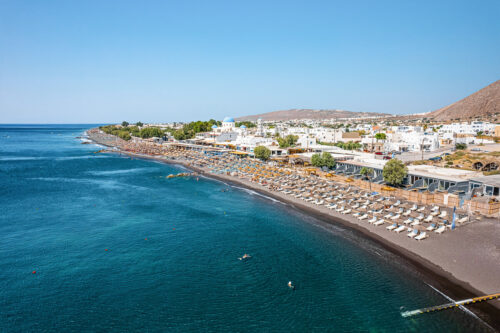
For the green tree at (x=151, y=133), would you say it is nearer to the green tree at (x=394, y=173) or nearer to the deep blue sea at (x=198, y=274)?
the deep blue sea at (x=198, y=274)

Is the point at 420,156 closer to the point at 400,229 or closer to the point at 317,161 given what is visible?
the point at 317,161

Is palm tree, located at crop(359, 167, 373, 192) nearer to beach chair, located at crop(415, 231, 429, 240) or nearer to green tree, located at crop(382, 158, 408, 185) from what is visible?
green tree, located at crop(382, 158, 408, 185)

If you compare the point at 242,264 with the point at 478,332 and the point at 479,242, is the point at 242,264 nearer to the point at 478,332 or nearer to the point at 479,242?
the point at 478,332

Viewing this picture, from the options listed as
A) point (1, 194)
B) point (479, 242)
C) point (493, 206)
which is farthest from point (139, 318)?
point (1, 194)

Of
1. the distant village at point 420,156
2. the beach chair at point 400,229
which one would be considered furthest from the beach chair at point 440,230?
the distant village at point 420,156

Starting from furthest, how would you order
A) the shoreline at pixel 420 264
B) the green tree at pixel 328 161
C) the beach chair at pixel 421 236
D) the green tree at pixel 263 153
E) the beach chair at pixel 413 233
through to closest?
1. the green tree at pixel 263 153
2. the green tree at pixel 328 161
3. the beach chair at pixel 413 233
4. the beach chair at pixel 421 236
5. the shoreline at pixel 420 264

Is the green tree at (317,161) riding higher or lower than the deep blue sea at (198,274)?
higher
